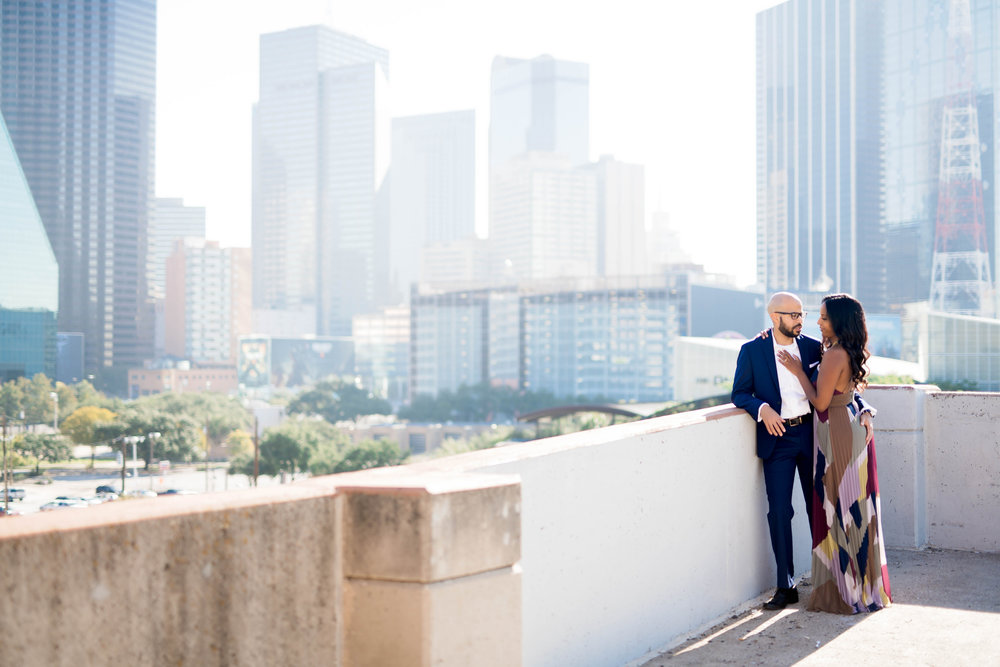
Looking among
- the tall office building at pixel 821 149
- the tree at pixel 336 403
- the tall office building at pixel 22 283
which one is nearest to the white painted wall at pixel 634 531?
the tall office building at pixel 22 283

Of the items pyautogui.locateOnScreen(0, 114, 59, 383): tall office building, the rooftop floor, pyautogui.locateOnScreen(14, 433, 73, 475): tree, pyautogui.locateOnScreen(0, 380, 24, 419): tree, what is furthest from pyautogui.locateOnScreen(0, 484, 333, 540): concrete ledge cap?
pyautogui.locateOnScreen(0, 114, 59, 383): tall office building

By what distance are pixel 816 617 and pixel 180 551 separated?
3411 mm

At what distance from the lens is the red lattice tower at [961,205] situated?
369 ft

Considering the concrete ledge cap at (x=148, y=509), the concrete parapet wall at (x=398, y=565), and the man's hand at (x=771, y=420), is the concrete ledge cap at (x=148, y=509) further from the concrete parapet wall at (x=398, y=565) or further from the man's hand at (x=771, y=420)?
the man's hand at (x=771, y=420)

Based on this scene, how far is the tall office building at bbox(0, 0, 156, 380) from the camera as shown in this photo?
140 metres

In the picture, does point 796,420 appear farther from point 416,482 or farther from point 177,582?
point 177,582

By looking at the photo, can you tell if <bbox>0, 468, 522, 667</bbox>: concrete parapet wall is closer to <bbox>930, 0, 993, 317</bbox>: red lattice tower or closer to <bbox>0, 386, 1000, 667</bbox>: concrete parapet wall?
<bbox>0, 386, 1000, 667</bbox>: concrete parapet wall

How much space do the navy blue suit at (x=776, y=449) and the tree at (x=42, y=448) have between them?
297 ft

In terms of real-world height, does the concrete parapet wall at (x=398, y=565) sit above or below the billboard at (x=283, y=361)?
above

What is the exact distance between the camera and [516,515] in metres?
2.37

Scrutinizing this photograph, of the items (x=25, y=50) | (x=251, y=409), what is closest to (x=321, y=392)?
(x=251, y=409)

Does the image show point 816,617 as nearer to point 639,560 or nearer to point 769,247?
point 639,560

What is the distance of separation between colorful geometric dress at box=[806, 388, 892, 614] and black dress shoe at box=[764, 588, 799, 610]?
0.10m

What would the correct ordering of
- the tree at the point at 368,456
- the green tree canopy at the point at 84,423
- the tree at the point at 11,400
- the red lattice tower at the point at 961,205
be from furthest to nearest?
the red lattice tower at the point at 961,205, the tree at the point at 11,400, the green tree canopy at the point at 84,423, the tree at the point at 368,456
